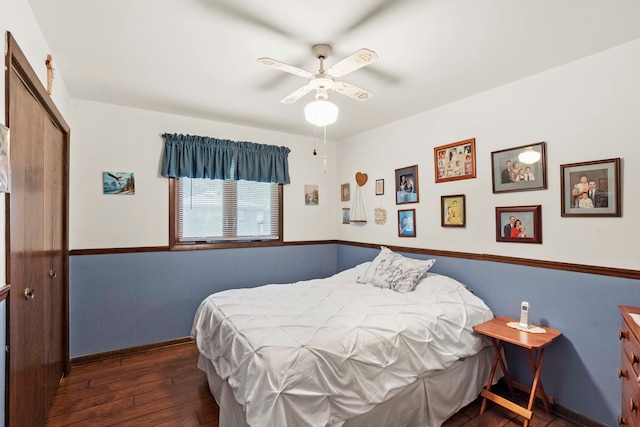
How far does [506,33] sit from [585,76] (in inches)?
29.3

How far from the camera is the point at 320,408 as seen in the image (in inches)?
63.1

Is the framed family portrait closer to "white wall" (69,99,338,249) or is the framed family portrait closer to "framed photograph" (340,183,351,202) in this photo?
"framed photograph" (340,183,351,202)

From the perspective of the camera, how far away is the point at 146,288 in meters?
3.27

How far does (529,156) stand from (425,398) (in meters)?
1.89

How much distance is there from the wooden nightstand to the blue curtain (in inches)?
106

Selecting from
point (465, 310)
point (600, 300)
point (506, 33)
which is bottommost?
point (465, 310)

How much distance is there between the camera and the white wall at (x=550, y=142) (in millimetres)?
1983

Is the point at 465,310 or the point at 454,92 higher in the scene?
the point at 454,92

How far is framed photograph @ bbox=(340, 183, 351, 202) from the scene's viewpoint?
429 centimetres

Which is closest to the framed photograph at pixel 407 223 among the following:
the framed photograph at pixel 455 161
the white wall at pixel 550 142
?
the white wall at pixel 550 142

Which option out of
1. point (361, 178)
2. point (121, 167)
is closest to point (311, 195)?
point (361, 178)

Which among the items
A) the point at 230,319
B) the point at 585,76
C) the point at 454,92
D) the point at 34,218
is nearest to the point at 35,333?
the point at 34,218

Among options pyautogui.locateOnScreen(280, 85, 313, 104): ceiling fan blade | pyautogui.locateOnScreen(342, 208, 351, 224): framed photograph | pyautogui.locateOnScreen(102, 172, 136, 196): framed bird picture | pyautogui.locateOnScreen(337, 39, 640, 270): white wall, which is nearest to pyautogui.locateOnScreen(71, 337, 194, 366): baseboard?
pyautogui.locateOnScreen(102, 172, 136, 196): framed bird picture

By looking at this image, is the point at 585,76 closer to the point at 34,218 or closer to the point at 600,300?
the point at 600,300
